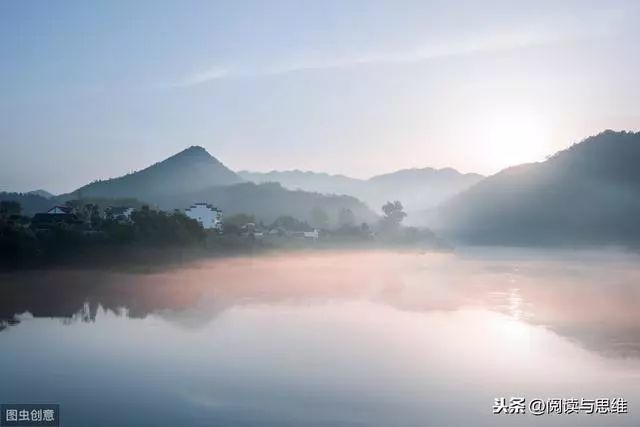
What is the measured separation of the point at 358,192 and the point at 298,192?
20.4 metres

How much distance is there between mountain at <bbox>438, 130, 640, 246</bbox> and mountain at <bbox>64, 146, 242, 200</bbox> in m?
27.6

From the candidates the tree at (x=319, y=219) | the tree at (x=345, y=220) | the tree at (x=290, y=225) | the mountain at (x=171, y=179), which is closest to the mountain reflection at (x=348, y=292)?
the tree at (x=290, y=225)

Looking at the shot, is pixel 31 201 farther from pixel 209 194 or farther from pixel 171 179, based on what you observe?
pixel 171 179

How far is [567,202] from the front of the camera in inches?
2003

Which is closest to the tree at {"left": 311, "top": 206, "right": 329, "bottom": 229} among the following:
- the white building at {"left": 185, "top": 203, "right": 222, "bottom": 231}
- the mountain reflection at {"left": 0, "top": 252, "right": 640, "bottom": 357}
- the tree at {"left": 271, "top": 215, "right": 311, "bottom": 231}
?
the tree at {"left": 271, "top": 215, "right": 311, "bottom": 231}

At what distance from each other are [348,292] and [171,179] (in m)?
55.7

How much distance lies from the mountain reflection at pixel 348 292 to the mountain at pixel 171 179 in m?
41.4

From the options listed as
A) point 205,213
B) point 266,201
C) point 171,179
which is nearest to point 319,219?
point 205,213

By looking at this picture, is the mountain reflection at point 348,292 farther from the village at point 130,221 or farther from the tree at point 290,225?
the tree at point 290,225

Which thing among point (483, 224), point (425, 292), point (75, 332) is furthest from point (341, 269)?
point (483, 224)

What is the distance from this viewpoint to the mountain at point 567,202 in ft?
157

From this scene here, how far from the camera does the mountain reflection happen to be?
40.5 feet

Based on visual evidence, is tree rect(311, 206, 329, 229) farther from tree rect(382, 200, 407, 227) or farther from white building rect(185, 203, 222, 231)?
white building rect(185, 203, 222, 231)

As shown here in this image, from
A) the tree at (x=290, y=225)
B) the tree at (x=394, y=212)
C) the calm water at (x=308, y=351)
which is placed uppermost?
the tree at (x=394, y=212)
